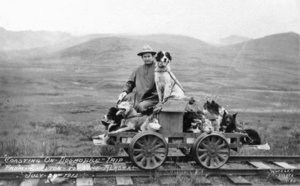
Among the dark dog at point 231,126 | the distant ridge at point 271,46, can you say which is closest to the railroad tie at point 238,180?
the dark dog at point 231,126

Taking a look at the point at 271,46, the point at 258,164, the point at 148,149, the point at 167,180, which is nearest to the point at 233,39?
the point at 271,46

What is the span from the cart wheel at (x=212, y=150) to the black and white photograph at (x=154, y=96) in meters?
0.02

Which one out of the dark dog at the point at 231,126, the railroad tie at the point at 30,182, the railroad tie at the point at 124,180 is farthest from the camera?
the dark dog at the point at 231,126

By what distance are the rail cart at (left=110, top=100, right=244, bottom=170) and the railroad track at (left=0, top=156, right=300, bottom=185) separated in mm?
178

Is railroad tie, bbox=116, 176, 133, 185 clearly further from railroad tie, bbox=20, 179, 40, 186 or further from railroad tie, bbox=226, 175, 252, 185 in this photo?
railroad tie, bbox=226, 175, 252, 185

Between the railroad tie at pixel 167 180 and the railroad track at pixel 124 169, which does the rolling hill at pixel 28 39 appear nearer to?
the railroad track at pixel 124 169

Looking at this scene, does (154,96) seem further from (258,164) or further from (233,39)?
(233,39)

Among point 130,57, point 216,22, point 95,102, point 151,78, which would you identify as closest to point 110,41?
point 130,57

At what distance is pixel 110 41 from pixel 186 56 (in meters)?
2.64

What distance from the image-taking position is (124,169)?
5.38m

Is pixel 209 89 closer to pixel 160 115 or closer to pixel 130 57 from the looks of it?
pixel 130 57

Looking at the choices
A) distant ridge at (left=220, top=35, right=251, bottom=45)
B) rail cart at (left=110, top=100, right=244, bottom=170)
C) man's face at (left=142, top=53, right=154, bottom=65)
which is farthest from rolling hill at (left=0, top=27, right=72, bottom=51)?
rail cart at (left=110, top=100, right=244, bottom=170)

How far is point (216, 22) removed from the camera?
36.0 ft

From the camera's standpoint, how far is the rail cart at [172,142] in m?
5.28
